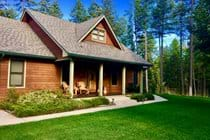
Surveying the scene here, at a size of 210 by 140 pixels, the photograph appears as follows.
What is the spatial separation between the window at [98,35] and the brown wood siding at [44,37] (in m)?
4.00

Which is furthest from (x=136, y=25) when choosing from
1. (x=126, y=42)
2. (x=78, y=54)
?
(x=78, y=54)

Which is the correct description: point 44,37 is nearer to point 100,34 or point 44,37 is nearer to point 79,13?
point 100,34

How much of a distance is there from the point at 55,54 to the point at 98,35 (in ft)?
16.6

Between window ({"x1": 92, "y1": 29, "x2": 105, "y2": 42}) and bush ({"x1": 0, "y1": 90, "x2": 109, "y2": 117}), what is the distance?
22.7 feet

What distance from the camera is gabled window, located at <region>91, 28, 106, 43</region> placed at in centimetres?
1828

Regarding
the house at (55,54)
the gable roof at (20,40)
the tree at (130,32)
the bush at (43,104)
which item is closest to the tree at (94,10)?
the tree at (130,32)

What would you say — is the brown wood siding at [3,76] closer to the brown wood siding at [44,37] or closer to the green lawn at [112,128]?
the brown wood siding at [44,37]

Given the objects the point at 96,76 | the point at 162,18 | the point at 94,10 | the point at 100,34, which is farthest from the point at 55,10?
the point at 96,76

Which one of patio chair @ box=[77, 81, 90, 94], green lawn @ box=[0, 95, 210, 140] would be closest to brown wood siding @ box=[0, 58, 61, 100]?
patio chair @ box=[77, 81, 90, 94]

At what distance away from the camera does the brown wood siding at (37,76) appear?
487 inches

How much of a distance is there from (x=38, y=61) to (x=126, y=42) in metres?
26.9

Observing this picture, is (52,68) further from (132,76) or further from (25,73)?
(132,76)

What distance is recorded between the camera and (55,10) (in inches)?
1468

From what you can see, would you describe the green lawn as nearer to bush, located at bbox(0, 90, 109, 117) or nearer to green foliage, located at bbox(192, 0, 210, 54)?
bush, located at bbox(0, 90, 109, 117)
